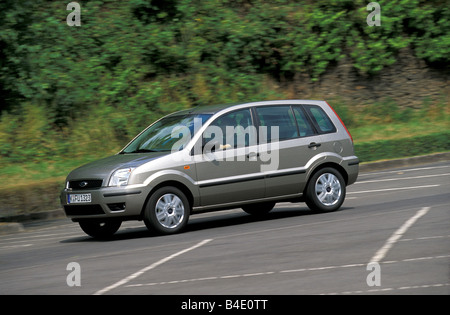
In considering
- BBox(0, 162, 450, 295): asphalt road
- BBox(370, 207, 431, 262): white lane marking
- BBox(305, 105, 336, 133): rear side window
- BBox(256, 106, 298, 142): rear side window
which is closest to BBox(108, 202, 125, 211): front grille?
BBox(0, 162, 450, 295): asphalt road

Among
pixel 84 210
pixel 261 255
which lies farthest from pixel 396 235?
pixel 84 210

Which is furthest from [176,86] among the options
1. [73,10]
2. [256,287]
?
[256,287]

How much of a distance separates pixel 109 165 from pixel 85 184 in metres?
0.43

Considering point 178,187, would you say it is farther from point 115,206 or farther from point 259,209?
point 259,209

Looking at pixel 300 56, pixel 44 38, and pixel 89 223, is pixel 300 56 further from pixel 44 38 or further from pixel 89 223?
pixel 89 223

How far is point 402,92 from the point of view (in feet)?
89.0

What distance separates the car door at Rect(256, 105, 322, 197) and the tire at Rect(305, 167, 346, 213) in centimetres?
20

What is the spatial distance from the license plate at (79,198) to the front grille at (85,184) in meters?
0.12

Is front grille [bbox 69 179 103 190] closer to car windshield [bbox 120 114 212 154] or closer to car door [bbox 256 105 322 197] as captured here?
car windshield [bbox 120 114 212 154]

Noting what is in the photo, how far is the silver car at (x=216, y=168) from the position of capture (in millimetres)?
10688

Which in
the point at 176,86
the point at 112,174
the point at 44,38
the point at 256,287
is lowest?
the point at 256,287

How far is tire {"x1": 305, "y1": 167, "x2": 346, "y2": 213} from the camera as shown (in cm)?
1214
